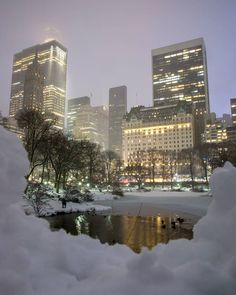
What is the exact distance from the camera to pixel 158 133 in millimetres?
178875

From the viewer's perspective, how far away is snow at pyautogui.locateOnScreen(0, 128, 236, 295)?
334 cm

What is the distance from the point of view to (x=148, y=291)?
326 centimetres

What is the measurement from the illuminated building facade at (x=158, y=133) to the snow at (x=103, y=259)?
163m

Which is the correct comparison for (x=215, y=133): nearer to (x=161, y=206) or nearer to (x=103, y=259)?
(x=161, y=206)

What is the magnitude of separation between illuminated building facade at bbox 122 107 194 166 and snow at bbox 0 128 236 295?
163m

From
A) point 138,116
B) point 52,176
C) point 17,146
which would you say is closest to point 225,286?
point 17,146

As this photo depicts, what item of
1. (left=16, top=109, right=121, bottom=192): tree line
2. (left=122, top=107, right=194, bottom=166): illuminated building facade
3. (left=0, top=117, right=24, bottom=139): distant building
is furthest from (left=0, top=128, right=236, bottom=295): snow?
(left=122, top=107, right=194, bottom=166): illuminated building facade

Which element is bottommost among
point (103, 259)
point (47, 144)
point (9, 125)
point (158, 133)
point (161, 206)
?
point (161, 206)

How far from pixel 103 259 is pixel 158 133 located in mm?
176463

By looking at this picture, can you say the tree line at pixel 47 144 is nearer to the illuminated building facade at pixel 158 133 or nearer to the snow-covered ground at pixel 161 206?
the snow-covered ground at pixel 161 206

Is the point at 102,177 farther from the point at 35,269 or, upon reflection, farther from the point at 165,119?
the point at 165,119

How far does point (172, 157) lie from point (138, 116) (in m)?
96.5

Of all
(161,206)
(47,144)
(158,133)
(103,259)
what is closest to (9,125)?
(47,144)

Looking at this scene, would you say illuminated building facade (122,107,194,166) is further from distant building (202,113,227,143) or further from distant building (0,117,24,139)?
distant building (0,117,24,139)
